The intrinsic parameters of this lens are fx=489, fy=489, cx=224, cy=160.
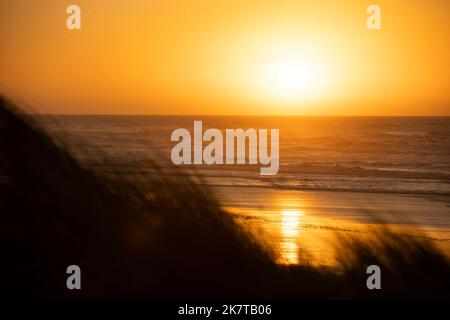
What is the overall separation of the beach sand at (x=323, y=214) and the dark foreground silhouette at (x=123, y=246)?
1.21 ft

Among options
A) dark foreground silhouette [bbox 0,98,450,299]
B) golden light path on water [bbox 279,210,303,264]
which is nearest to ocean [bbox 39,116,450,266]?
golden light path on water [bbox 279,210,303,264]

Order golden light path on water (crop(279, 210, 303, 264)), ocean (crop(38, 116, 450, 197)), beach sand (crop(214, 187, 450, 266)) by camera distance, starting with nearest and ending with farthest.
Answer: golden light path on water (crop(279, 210, 303, 264)), beach sand (crop(214, 187, 450, 266)), ocean (crop(38, 116, 450, 197))

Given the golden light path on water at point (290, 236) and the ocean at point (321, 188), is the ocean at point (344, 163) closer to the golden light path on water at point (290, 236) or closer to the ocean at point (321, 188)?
the ocean at point (321, 188)

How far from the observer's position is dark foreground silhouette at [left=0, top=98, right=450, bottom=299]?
2605mm

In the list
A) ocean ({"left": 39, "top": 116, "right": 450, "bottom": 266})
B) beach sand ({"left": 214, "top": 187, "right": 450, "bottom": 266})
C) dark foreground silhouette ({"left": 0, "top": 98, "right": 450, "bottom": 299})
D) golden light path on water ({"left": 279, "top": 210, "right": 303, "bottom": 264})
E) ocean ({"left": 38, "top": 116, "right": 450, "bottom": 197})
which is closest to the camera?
dark foreground silhouette ({"left": 0, "top": 98, "right": 450, "bottom": 299})

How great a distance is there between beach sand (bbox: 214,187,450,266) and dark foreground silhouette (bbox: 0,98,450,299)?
0.37 m

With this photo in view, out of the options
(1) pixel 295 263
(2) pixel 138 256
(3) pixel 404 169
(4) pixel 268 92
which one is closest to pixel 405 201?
(3) pixel 404 169

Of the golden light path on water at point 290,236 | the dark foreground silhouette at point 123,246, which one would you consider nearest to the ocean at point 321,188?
the golden light path on water at point 290,236

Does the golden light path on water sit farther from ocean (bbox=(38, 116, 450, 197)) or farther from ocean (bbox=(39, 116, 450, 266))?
ocean (bbox=(38, 116, 450, 197))

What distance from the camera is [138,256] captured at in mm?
2635

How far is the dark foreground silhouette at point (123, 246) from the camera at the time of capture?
261 centimetres

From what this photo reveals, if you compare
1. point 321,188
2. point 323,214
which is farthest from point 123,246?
point 321,188
